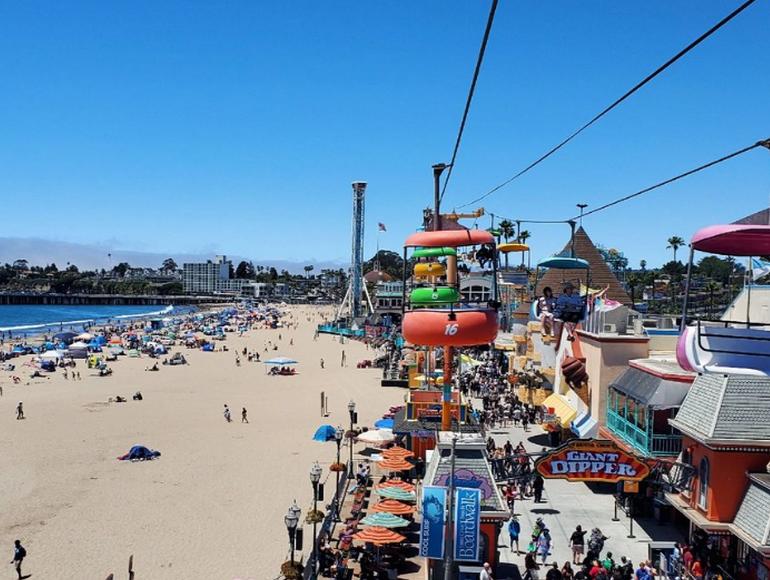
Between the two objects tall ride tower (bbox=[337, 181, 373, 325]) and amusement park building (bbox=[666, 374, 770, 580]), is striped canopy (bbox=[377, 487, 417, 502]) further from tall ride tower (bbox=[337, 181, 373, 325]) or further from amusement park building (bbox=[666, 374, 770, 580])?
tall ride tower (bbox=[337, 181, 373, 325])

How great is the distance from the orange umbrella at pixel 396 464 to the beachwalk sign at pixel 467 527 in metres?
8.25

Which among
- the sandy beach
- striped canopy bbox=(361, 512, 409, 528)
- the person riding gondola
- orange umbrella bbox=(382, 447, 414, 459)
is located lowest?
the sandy beach

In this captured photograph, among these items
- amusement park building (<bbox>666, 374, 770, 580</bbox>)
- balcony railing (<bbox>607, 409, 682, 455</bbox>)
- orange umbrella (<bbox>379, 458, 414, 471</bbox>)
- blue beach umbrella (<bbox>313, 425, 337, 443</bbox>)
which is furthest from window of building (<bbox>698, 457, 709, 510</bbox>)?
blue beach umbrella (<bbox>313, 425, 337, 443</bbox>)

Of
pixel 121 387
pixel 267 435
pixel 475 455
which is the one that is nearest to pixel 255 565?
pixel 475 455

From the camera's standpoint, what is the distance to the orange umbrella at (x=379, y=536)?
16016 millimetres

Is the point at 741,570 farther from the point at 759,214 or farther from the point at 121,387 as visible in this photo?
the point at 121,387

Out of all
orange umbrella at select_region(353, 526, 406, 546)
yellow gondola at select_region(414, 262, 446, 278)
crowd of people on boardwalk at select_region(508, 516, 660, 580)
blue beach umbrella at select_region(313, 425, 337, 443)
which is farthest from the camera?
blue beach umbrella at select_region(313, 425, 337, 443)

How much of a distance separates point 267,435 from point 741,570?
22.6 m

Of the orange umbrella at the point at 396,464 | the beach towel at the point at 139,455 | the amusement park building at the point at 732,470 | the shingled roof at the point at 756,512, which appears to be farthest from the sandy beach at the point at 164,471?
the shingled roof at the point at 756,512

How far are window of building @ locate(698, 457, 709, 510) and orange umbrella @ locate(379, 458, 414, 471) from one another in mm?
9215

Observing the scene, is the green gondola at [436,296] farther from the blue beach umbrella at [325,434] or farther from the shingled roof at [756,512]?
the blue beach umbrella at [325,434]

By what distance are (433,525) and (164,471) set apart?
16.1 metres

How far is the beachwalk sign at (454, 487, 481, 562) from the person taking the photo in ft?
42.9

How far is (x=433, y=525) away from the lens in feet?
43.0
